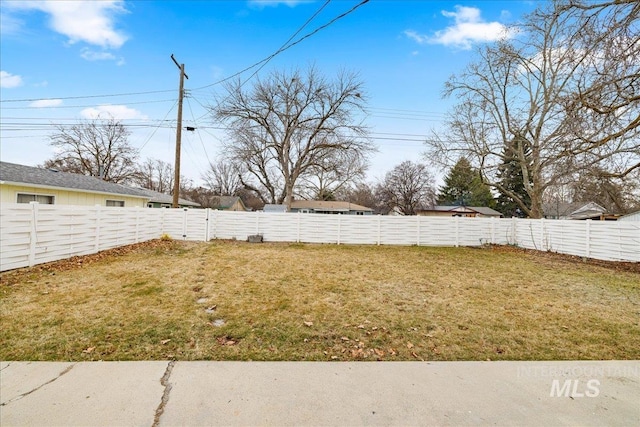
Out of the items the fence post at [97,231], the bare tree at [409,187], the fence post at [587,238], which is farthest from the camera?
the bare tree at [409,187]

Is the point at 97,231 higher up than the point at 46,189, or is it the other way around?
the point at 46,189

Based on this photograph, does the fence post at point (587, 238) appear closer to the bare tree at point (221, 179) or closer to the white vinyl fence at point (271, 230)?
the white vinyl fence at point (271, 230)

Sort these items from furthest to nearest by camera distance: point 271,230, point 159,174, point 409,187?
point 159,174 → point 409,187 → point 271,230

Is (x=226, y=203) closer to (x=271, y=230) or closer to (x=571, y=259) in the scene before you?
(x=271, y=230)

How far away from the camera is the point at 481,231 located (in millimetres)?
12914
